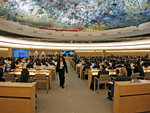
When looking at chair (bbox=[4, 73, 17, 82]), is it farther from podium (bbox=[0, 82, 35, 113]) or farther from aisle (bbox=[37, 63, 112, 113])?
podium (bbox=[0, 82, 35, 113])

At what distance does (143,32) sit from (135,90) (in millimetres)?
19359

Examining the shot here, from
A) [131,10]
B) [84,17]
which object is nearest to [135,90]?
[131,10]

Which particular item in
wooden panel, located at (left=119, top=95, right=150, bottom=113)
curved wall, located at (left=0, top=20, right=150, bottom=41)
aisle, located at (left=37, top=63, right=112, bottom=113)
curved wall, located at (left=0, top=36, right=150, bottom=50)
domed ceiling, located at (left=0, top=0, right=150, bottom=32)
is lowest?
aisle, located at (left=37, top=63, right=112, bottom=113)

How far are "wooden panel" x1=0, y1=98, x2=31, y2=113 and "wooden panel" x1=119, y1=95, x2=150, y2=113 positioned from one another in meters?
2.42

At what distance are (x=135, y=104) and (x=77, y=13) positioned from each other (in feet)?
63.4

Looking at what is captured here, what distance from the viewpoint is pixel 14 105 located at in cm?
284

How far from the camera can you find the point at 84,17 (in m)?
21.1

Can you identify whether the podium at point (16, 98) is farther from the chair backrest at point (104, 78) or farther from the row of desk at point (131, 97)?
the chair backrest at point (104, 78)

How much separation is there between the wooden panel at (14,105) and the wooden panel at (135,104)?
2.42 m

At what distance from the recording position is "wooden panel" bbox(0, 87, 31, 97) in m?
2.79

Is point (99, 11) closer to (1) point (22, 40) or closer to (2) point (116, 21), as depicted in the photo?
(2) point (116, 21)

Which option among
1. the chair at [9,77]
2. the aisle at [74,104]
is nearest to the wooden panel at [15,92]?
the aisle at [74,104]

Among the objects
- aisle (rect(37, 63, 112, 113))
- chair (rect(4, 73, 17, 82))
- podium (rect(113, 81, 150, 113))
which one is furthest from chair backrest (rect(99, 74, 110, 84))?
chair (rect(4, 73, 17, 82))

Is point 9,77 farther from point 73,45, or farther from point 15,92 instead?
point 73,45
